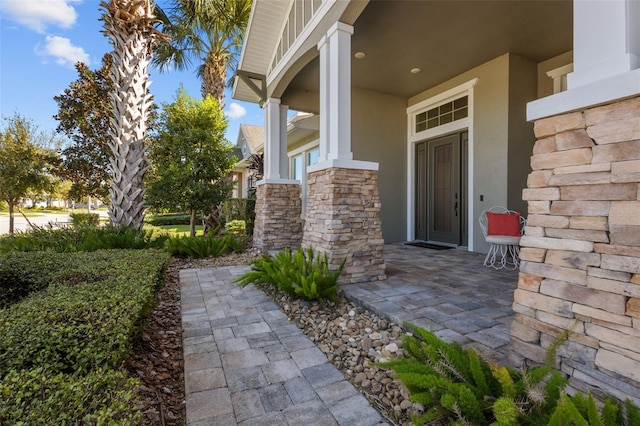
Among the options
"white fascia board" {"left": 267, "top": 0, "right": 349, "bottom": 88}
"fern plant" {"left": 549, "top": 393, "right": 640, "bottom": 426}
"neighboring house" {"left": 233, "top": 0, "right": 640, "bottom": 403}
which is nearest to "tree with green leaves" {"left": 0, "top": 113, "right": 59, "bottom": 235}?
"neighboring house" {"left": 233, "top": 0, "right": 640, "bottom": 403}

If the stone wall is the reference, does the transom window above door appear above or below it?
above

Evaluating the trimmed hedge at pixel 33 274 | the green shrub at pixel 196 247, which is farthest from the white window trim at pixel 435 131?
the trimmed hedge at pixel 33 274

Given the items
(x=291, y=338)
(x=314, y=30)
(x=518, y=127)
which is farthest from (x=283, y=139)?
(x=291, y=338)

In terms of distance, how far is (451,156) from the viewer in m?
6.47

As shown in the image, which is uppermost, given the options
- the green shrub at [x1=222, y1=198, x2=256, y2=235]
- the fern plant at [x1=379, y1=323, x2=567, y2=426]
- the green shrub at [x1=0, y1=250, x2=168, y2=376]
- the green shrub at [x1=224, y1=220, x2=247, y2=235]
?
the green shrub at [x1=222, y1=198, x2=256, y2=235]

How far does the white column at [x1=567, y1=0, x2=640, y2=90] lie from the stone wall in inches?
7.6

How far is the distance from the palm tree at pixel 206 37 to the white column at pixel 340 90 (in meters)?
6.37

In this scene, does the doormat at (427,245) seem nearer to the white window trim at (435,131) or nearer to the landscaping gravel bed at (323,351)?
the white window trim at (435,131)

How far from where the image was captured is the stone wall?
135 centimetres

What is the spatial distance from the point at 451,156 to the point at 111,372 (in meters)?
6.52

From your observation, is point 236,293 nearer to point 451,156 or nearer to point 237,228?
point 451,156

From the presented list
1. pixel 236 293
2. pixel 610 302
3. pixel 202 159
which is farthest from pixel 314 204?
pixel 202 159

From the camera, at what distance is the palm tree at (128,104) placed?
20.0 feet

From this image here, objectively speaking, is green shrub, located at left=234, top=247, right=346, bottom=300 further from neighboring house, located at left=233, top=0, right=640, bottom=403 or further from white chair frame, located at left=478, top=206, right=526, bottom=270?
white chair frame, located at left=478, top=206, right=526, bottom=270
